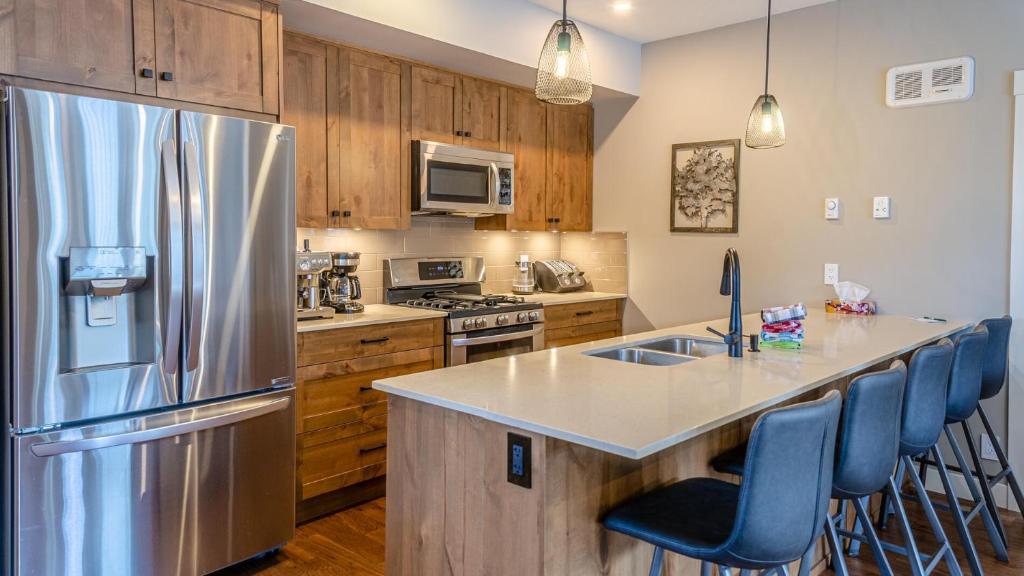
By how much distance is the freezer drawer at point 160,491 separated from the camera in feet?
7.24

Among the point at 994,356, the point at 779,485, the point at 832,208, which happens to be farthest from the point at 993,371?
the point at 779,485

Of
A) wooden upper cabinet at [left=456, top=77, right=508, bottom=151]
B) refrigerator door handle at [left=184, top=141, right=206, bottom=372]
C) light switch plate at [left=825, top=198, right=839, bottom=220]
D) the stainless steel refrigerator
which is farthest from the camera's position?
wooden upper cabinet at [left=456, top=77, right=508, bottom=151]

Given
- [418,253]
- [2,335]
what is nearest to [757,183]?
[418,253]

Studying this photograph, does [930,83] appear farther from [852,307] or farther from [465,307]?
[465,307]

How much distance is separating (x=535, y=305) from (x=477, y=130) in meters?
1.15

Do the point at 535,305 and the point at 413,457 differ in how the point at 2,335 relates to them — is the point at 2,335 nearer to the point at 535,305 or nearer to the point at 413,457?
the point at 413,457

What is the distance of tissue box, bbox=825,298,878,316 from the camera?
3.82m

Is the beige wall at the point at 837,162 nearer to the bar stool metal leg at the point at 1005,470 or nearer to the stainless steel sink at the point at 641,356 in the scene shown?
the bar stool metal leg at the point at 1005,470

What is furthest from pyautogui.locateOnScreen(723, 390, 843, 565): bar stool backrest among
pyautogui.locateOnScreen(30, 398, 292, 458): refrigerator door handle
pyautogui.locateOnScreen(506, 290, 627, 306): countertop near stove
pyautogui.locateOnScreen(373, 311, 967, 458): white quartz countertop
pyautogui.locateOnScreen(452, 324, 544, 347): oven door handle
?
pyautogui.locateOnScreen(506, 290, 627, 306): countertop near stove

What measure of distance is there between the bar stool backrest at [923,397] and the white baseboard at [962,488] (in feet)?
5.27

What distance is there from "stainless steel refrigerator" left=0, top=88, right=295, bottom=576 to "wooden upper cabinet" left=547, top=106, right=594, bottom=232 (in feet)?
7.98

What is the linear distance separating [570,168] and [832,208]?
181 cm

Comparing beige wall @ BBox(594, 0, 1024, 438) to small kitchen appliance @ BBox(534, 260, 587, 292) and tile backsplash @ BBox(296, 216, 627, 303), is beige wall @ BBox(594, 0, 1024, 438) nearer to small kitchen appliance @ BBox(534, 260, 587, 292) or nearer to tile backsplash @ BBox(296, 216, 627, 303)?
tile backsplash @ BBox(296, 216, 627, 303)

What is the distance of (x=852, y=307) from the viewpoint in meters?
3.84
